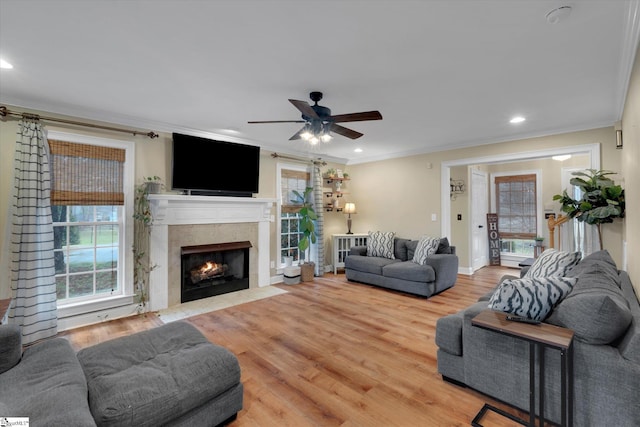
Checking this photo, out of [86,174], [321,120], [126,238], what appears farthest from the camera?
[126,238]

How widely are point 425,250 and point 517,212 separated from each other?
→ 334 centimetres

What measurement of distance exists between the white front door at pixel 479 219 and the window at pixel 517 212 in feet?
1.13

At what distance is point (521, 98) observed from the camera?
3.09 metres

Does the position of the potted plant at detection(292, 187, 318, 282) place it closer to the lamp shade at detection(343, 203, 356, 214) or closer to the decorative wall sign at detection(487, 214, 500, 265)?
the lamp shade at detection(343, 203, 356, 214)

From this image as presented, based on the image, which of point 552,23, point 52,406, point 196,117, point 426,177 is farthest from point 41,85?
point 426,177

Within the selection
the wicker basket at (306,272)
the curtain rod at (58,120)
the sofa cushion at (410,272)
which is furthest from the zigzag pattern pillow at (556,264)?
the curtain rod at (58,120)

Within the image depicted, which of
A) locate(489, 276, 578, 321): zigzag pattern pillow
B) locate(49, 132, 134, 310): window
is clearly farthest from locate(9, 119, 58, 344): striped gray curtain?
locate(489, 276, 578, 321): zigzag pattern pillow

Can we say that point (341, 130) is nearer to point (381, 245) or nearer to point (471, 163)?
point (381, 245)

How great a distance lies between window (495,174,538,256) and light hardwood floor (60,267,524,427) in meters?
2.84

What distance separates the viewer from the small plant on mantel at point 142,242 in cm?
375

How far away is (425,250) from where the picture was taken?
4.72m

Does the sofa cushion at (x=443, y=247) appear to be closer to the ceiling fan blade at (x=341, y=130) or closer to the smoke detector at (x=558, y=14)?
the ceiling fan blade at (x=341, y=130)

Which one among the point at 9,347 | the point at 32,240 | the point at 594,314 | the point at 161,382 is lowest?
the point at 161,382

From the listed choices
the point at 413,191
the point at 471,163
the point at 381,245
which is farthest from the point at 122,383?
the point at 471,163
